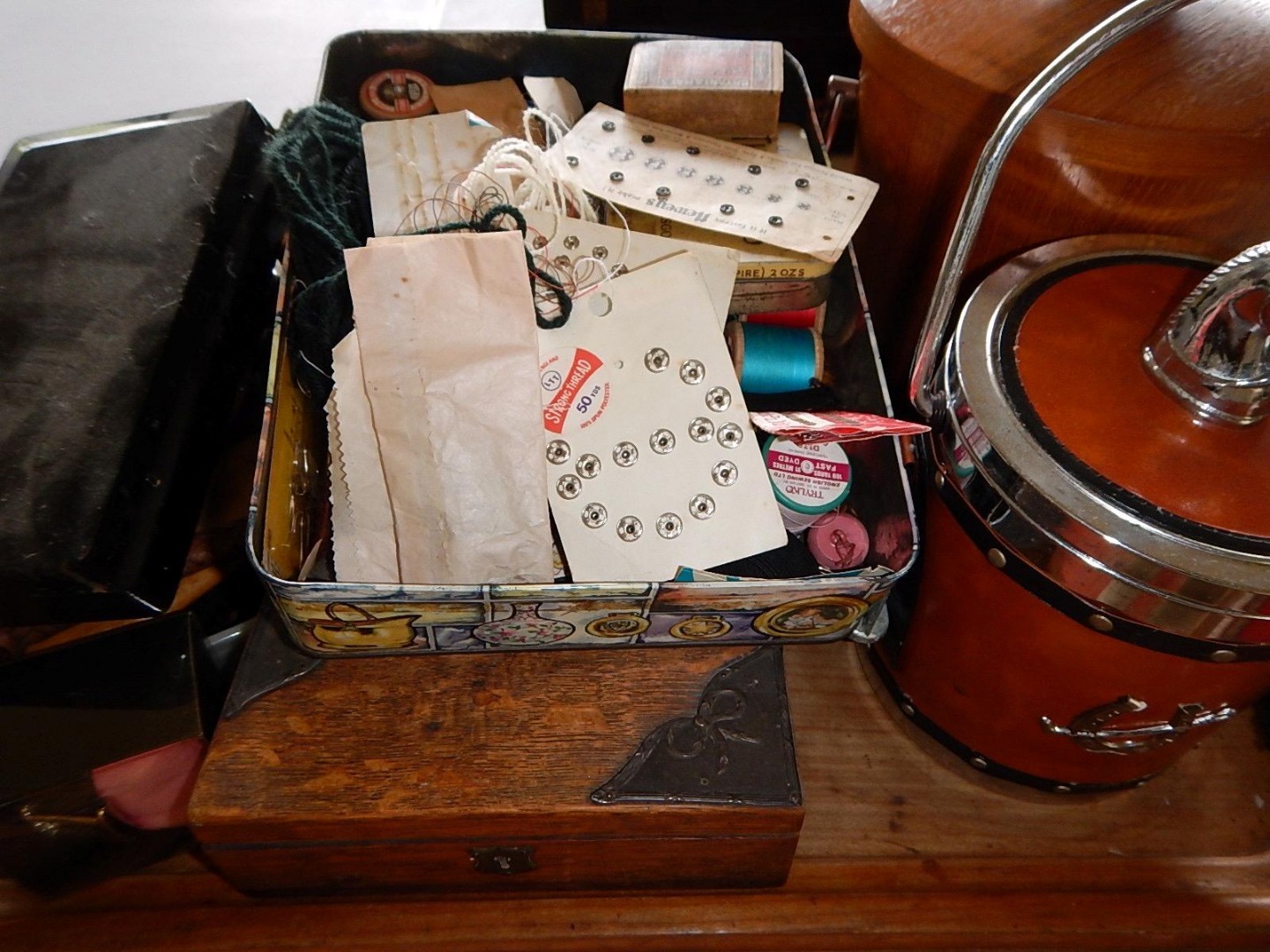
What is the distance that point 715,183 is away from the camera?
656 mm

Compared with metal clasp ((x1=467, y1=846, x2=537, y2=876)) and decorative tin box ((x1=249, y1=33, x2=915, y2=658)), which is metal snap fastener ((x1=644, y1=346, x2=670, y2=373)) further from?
metal clasp ((x1=467, y1=846, x2=537, y2=876))

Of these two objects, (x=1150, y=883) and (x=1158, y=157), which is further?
(x=1150, y=883)

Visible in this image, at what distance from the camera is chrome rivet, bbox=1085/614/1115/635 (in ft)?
1.59

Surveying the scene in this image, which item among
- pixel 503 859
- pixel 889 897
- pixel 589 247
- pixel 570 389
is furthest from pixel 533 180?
pixel 889 897

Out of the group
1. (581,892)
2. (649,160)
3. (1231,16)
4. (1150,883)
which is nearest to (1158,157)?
(1231,16)

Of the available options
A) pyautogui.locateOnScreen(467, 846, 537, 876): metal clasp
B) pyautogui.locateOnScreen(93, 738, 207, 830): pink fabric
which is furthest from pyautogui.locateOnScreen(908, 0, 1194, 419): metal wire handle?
pyautogui.locateOnScreen(93, 738, 207, 830): pink fabric

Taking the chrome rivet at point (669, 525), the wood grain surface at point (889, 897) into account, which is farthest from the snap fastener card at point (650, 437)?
the wood grain surface at point (889, 897)

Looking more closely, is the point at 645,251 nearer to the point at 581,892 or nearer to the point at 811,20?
the point at 581,892

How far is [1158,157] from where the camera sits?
0.53 metres

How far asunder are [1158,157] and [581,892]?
0.58m

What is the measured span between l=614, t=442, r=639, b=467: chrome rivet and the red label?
33 millimetres

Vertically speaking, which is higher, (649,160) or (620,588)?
(649,160)

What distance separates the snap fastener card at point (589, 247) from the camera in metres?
0.62

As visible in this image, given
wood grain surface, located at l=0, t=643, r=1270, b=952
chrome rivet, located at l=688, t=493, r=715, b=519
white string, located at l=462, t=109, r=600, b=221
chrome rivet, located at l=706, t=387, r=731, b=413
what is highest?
white string, located at l=462, t=109, r=600, b=221
